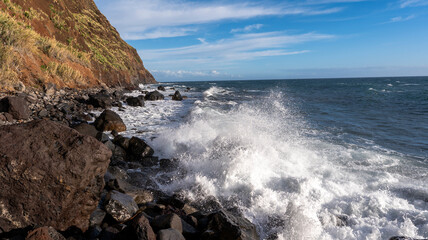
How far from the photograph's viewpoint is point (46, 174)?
2928 millimetres

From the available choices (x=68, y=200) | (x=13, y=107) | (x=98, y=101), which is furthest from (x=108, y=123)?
(x=68, y=200)

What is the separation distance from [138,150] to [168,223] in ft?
14.3

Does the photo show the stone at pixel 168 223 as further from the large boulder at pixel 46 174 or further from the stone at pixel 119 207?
the large boulder at pixel 46 174

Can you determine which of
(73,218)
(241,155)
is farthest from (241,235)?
(241,155)

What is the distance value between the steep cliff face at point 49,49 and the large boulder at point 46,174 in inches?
305

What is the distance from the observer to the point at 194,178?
5969 mm

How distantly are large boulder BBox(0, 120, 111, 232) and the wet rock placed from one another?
161 mm

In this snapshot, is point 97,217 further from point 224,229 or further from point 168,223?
point 224,229

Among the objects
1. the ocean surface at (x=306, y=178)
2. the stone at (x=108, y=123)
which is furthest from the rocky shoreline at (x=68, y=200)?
the stone at (x=108, y=123)

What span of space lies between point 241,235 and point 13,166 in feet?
9.47

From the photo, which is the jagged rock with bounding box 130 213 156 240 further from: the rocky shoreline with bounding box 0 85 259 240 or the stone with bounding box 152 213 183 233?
the stone with bounding box 152 213 183 233

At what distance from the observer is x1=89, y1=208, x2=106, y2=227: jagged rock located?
3520 mm

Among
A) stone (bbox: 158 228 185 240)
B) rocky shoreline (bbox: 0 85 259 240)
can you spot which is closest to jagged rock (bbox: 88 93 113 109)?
rocky shoreline (bbox: 0 85 259 240)

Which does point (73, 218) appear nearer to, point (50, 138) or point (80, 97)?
point (50, 138)
